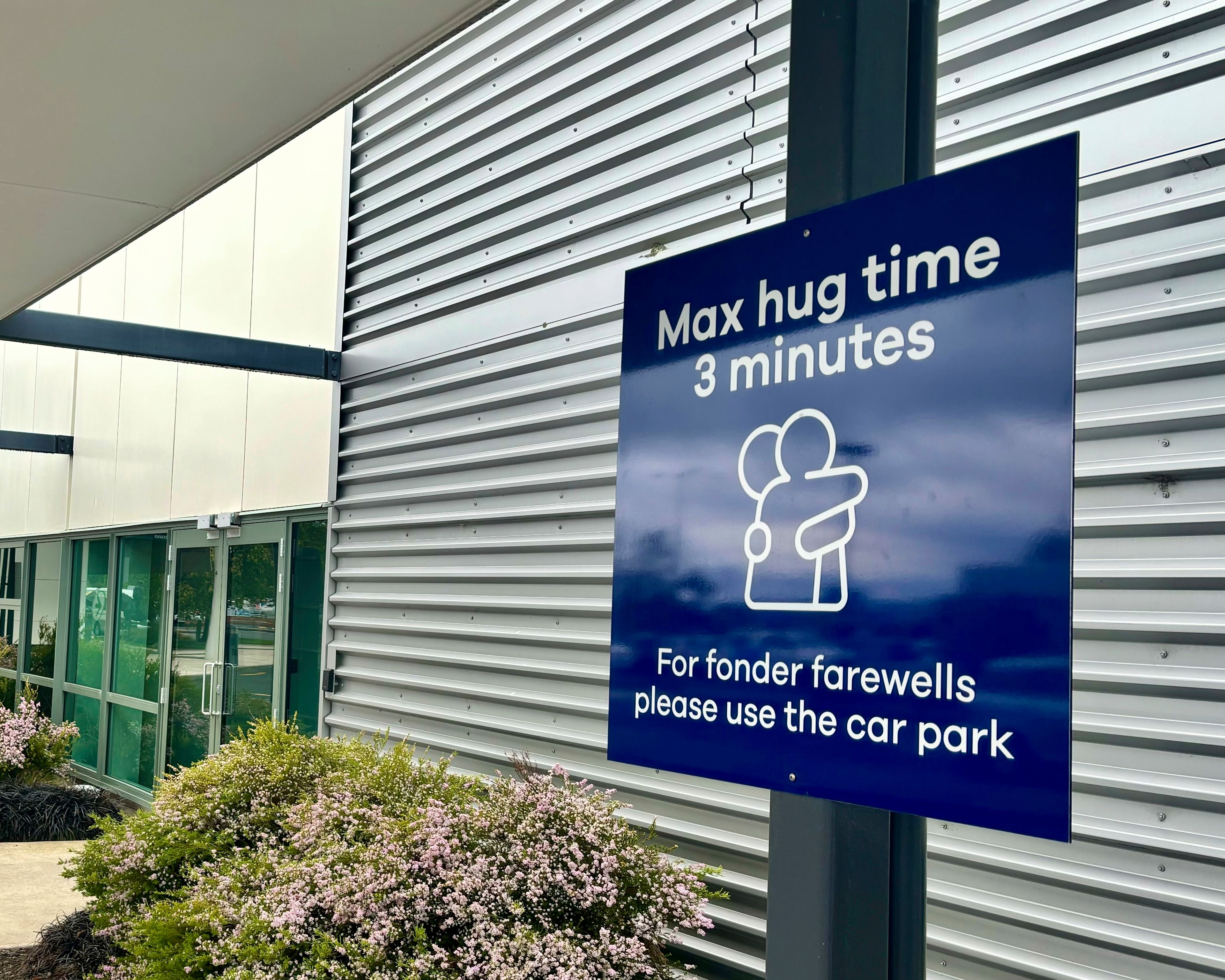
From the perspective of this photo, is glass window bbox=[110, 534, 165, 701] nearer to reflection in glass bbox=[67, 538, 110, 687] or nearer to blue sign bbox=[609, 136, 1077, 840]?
reflection in glass bbox=[67, 538, 110, 687]

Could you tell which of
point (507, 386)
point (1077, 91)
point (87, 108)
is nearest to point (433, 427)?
point (507, 386)

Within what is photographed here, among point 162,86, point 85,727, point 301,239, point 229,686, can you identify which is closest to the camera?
point 162,86

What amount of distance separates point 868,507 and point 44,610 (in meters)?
14.8

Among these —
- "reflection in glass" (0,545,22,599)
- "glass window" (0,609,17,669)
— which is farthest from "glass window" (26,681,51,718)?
"reflection in glass" (0,545,22,599)

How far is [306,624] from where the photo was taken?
800cm

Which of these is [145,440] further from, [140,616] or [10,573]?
[10,573]

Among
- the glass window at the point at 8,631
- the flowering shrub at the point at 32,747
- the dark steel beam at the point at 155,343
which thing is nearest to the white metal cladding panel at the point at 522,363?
the dark steel beam at the point at 155,343

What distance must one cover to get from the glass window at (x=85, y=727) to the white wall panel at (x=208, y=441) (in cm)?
326

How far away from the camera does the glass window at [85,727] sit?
40.2ft

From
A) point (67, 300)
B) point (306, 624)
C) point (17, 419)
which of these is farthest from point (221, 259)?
point (17, 419)

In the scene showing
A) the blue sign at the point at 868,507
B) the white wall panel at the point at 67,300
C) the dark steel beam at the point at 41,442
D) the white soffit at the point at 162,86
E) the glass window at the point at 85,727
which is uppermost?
the white wall panel at the point at 67,300

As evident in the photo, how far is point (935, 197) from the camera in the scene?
148cm

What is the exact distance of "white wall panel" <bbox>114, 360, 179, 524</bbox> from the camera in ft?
35.1

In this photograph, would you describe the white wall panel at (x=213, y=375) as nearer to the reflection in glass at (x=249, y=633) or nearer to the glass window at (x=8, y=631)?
the reflection in glass at (x=249, y=633)
